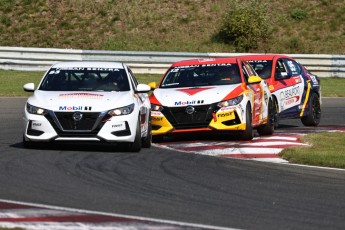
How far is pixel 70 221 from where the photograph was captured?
9.30m

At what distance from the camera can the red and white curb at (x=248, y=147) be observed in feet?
52.2

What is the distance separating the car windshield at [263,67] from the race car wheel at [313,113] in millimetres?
1111

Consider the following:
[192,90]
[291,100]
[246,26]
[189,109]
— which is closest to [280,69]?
[291,100]

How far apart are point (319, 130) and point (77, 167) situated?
8268mm

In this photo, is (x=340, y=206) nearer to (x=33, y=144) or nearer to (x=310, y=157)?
(x=310, y=157)

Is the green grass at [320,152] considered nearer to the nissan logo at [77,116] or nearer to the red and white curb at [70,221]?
the nissan logo at [77,116]

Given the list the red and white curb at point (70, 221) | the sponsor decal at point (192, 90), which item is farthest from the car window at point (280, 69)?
the red and white curb at point (70, 221)

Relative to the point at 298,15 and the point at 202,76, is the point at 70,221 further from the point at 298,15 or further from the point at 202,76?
the point at 298,15

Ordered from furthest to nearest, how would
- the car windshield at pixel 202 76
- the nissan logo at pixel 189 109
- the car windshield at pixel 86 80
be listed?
the car windshield at pixel 202 76 → the nissan logo at pixel 189 109 → the car windshield at pixel 86 80

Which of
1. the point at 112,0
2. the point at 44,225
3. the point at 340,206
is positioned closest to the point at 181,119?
the point at 340,206

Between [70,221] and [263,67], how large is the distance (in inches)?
502

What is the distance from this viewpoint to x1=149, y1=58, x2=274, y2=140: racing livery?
1772 centimetres

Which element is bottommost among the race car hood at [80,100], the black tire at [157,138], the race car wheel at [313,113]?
the race car wheel at [313,113]

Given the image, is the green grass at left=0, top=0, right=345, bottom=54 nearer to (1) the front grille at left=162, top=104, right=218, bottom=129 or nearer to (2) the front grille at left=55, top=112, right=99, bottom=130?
(1) the front grille at left=162, top=104, right=218, bottom=129
